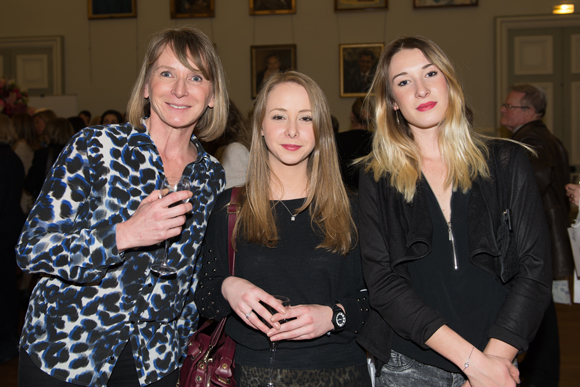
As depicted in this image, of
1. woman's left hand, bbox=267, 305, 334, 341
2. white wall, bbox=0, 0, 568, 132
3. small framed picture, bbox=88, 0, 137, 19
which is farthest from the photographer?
small framed picture, bbox=88, 0, 137, 19

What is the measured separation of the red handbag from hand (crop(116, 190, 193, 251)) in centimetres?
40

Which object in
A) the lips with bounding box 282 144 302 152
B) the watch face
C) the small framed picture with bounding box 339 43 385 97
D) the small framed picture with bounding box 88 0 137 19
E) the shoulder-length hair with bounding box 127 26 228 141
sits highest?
the small framed picture with bounding box 88 0 137 19

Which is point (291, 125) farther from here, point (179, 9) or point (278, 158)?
point (179, 9)

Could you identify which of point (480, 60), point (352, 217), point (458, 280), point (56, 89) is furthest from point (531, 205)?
point (56, 89)

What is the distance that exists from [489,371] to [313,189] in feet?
3.16

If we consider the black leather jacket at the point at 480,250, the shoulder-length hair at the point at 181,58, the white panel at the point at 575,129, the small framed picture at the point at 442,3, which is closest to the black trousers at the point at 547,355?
the black leather jacket at the point at 480,250

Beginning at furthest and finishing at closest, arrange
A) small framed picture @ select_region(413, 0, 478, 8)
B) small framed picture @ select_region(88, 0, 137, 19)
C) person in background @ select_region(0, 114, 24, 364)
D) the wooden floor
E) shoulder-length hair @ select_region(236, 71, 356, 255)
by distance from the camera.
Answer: small framed picture @ select_region(88, 0, 137, 19)
small framed picture @ select_region(413, 0, 478, 8)
person in background @ select_region(0, 114, 24, 364)
the wooden floor
shoulder-length hair @ select_region(236, 71, 356, 255)

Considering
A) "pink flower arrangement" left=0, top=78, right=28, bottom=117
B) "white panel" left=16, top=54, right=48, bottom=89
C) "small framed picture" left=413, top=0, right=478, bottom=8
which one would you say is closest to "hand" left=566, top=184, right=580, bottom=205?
"pink flower arrangement" left=0, top=78, right=28, bottom=117

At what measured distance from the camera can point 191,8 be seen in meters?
9.60

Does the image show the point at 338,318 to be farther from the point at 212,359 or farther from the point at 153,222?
the point at 153,222

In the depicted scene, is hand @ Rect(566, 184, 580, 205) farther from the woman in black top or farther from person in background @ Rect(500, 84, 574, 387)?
the woman in black top

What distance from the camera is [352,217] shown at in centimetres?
206

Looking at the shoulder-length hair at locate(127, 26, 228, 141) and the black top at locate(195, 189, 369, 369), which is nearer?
the black top at locate(195, 189, 369, 369)

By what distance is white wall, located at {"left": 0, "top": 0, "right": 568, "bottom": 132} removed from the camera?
9.15 meters
